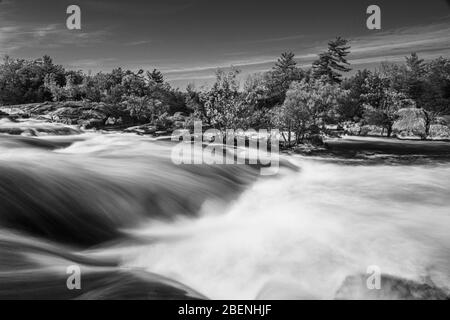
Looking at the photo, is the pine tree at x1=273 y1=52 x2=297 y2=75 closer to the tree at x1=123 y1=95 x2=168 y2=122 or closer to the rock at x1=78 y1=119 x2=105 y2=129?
the tree at x1=123 y1=95 x2=168 y2=122

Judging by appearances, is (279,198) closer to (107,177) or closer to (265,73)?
(107,177)

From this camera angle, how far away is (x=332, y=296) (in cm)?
357

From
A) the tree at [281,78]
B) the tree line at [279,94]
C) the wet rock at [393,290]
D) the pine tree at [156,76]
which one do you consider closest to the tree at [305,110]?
the tree line at [279,94]

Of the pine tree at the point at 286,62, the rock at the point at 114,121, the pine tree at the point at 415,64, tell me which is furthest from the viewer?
the pine tree at the point at 286,62

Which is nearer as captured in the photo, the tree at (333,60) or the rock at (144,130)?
the rock at (144,130)

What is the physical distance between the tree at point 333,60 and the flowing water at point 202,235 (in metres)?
28.1

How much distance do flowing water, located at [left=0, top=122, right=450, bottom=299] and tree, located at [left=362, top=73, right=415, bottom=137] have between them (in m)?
13.7

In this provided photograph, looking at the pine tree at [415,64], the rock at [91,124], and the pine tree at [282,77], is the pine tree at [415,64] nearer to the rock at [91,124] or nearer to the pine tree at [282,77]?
the pine tree at [282,77]

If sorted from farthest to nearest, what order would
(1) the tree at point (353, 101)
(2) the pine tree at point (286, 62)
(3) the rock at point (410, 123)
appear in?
1. (2) the pine tree at point (286, 62)
2. (1) the tree at point (353, 101)
3. (3) the rock at point (410, 123)

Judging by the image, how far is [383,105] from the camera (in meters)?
22.1

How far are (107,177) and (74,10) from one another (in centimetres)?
307

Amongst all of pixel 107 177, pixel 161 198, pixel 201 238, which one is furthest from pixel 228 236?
pixel 107 177

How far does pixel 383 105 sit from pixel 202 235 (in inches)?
811

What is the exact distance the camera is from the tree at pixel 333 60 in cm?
3425
